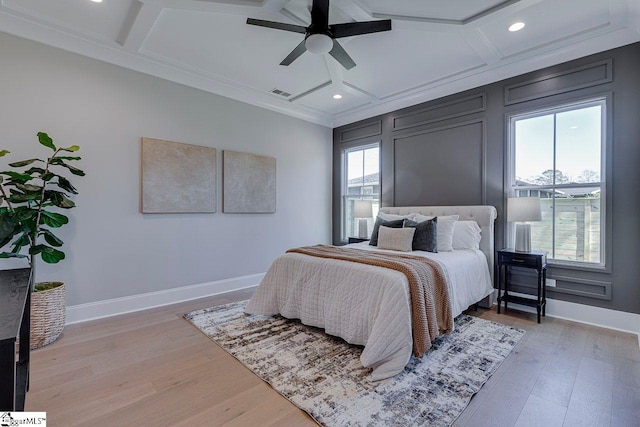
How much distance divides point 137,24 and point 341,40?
1978mm

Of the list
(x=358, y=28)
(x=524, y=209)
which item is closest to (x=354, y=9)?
(x=358, y=28)

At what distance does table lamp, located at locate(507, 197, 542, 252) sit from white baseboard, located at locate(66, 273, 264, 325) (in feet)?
11.6

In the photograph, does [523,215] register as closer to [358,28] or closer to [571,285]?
[571,285]

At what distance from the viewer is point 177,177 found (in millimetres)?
3730

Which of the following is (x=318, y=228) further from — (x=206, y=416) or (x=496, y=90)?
(x=206, y=416)

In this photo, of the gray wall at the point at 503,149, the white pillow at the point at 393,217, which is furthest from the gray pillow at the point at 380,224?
the gray wall at the point at 503,149

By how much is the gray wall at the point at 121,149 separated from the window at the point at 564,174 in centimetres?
352

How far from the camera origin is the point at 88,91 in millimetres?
3156

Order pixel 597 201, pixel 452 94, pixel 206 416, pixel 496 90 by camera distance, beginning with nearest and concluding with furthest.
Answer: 1. pixel 206 416
2. pixel 597 201
3. pixel 496 90
4. pixel 452 94

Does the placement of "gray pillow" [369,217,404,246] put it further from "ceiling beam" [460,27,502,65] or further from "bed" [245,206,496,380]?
"ceiling beam" [460,27,502,65]

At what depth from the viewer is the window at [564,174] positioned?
3117mm

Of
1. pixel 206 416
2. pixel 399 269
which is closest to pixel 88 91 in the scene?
pixel 206 416

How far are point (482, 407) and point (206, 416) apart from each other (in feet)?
5.36

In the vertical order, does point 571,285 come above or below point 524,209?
below
